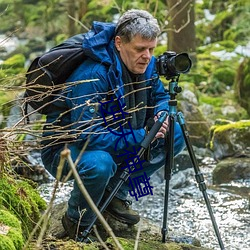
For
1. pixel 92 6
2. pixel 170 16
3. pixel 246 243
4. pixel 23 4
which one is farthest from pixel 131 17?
pixel 23 4

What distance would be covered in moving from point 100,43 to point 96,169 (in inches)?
27.8

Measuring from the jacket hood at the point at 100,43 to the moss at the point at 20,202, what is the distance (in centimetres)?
81

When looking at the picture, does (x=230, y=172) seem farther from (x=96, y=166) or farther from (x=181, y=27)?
(x=181, y=27)

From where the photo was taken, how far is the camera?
10.8ft

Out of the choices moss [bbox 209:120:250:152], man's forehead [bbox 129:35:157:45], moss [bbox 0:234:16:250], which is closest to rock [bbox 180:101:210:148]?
moss [bbox 209:120:250:152]

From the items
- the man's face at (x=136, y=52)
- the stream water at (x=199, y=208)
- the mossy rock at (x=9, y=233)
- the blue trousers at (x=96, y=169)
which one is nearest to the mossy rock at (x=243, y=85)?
the stream water at (x=199, y=208)

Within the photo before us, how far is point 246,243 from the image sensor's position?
4.46 m

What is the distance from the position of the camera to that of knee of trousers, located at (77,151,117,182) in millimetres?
554

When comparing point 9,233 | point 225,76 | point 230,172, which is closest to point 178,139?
point 9,233

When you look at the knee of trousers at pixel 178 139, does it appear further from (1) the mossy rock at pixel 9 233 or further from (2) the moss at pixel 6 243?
(2) the moss at pixel 6 243

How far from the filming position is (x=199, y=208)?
18.1ft

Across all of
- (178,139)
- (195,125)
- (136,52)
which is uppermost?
(136,52)

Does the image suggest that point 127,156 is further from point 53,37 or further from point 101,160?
point 53,37

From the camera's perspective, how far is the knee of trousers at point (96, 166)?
3244mm
